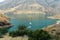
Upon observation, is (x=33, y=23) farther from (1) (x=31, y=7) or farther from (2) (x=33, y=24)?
(1) (x=31, y=7)

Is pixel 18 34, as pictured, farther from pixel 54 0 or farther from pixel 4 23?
pixel 54 0

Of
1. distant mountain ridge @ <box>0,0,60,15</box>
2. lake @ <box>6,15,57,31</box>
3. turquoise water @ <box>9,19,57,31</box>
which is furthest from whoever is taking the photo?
distant mountain ridge @ <box>0,0,60,15</box>

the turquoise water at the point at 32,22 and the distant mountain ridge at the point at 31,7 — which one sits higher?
the turquoise water at the point at 32,22

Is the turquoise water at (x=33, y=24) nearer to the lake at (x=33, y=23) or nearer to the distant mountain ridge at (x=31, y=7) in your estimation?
the lake at (x=33, y=23)

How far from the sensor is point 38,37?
19.6 meters

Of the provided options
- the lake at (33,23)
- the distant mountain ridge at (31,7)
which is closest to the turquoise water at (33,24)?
the lake at (33,23)

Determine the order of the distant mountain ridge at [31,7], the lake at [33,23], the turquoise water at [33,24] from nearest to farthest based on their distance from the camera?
the turquoise water at [33,24]
the lake at [33,23]
the distant mountain ridge at [31,7]

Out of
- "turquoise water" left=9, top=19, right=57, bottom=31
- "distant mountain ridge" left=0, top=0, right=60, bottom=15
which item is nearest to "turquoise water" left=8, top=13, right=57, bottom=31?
"turquoise water" left=9, top=19, right=57, bottom=31

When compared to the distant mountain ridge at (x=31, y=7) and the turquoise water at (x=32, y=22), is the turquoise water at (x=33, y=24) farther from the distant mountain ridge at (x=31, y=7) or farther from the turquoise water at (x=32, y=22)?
the distant mountain ridge at (x=31, y=7)

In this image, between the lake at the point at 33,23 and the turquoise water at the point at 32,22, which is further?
the turquoise water at the point at 32,22

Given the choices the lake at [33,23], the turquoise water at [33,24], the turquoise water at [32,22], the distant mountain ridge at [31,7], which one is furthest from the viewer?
the distant mountain ridge at [31,7]

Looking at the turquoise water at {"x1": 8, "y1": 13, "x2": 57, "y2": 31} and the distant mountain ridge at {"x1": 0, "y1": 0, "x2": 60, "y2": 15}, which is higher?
the turquoise water at {"x1": 8, "y1": 13, "x2": 57, "y2": 31}

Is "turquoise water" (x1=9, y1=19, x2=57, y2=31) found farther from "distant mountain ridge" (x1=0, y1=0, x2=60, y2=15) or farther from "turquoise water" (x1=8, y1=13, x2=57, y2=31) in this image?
"distant mountain ridge" (x1=0, y1=0, x2=60, y2=15)

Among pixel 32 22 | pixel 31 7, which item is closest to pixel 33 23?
pixel 32 22
